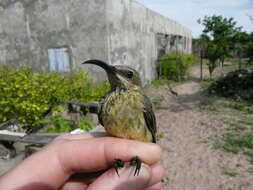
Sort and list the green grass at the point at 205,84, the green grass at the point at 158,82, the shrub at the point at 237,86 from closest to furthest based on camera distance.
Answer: the shrub at the point at 237,86
the green grass at the point at 158,82
the green grass at the point at 205,84

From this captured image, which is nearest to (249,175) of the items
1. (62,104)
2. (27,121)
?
(62,104)

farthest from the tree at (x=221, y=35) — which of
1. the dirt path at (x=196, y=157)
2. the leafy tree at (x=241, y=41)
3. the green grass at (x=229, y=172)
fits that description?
the green grass at (x=229, y=172)

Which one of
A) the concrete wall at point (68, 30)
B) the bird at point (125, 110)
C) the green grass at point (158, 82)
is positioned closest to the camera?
the bird at point (125, 110)

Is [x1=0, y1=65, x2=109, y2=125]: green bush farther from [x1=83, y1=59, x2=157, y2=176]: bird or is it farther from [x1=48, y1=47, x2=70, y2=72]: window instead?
[x1=83, y1=59, x2=157, y2=176]: bird

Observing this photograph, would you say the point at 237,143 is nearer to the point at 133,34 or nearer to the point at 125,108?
the point at 125,108

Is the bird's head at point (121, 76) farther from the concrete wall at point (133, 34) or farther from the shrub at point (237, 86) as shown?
the shrub at point (237, 86)

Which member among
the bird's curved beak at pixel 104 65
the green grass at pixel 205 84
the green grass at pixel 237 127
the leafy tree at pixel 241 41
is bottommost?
the green grass at pixel 237 127

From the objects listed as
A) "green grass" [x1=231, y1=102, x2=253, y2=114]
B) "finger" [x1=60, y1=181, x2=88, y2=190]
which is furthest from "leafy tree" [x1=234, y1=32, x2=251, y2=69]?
"finger" [x1=60, y1=181, x2=88, y2=190]
